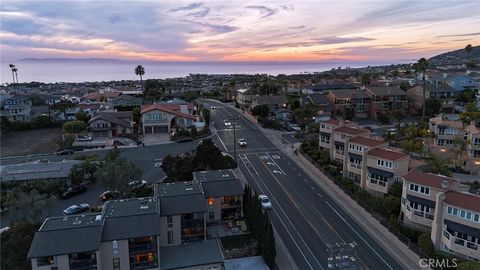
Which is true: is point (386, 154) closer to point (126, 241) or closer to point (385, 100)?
point (126, 241)

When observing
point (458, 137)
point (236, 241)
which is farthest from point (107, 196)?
point (458, 137)

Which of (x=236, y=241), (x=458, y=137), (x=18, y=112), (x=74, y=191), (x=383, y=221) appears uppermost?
(x=18, y=112)

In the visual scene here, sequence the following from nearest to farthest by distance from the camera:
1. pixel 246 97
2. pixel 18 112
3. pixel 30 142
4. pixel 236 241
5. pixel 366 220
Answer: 1. pixel 236 241
2. pixel 366 220
3. pixel 30 142
4. pixel 18 112
5. pixel 246 97

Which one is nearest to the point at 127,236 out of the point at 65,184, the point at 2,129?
the point at 65,184

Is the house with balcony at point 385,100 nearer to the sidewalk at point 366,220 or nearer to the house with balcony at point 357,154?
the sidewalk at point 366,220

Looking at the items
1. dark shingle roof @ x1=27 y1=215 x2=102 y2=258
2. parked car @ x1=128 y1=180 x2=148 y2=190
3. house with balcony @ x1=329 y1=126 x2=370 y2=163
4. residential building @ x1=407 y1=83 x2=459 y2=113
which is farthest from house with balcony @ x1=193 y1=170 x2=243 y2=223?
residential building @ x1=407 y1=83 x2=459 y2=113

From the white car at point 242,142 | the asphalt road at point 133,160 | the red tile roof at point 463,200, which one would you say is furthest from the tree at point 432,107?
the red tile roof at point 463,200

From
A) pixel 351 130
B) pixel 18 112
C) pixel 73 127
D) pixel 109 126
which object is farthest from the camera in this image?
pixel 18 112
